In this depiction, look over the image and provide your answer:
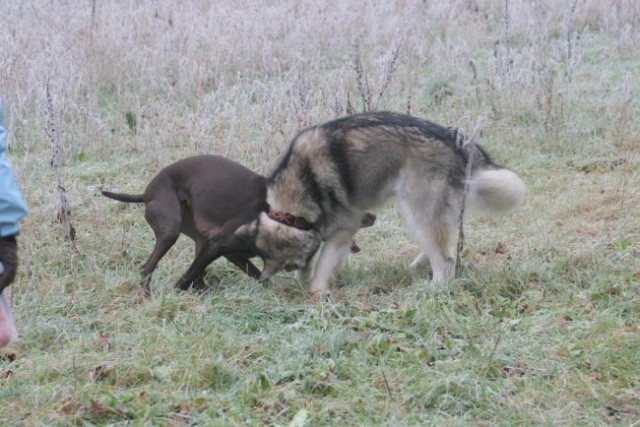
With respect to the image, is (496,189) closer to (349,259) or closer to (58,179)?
(349,259)

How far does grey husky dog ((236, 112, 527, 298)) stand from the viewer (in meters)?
5.63

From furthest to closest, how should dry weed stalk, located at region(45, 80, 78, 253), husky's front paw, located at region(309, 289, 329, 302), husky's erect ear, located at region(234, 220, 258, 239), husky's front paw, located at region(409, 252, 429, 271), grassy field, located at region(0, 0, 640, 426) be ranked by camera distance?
dry weed stalk, located at region(45, 80, 78, 253) < husky's front paw, located at region(409, 252, 429, 271) < husky's erect ear, located at region(234, 220, 258, 239) < husky's front paw, located at region(309, 289, 329, 302) < grassy field, located at region(0, 0, 640, 426)

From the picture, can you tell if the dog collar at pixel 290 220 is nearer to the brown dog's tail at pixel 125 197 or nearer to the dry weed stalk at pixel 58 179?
the brown dog's tail at pixel 125 197

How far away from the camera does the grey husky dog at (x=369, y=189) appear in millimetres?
5629

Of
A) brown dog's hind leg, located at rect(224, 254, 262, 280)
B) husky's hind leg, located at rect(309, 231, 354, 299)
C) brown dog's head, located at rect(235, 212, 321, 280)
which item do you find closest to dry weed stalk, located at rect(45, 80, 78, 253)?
brown dog's hind leg, located at rect(224, 254, 262, 280)

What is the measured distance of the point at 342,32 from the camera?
437 inches

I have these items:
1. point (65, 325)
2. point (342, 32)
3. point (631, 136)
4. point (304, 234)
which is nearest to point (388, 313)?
point (304, 234)

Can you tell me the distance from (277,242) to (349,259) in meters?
0.71

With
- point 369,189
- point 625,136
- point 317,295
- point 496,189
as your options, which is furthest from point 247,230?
point 625,136

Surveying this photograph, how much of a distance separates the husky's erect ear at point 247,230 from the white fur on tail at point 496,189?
1.41 m

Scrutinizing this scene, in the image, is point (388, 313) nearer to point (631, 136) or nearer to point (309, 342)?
point (309, 342)

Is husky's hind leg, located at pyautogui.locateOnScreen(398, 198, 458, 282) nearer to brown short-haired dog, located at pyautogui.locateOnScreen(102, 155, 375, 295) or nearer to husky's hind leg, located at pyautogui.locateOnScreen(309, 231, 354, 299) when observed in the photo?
husky's hind leg, located at pyautogui.locateOnScreen(309, 231, 354, 299)

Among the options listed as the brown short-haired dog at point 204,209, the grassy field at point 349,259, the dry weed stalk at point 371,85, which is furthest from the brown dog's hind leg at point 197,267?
the dry weed stalk at point 371,85

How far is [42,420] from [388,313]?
77.3 inches
